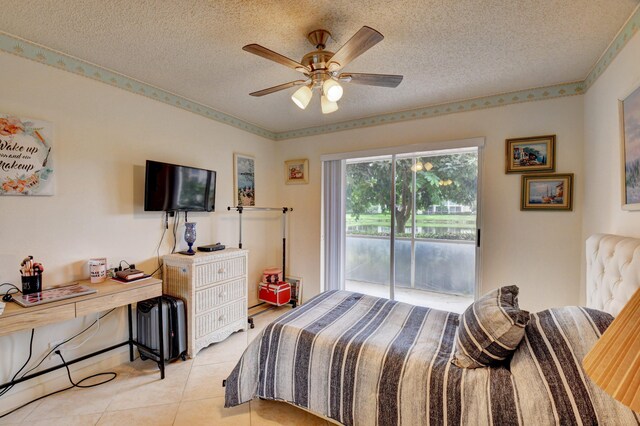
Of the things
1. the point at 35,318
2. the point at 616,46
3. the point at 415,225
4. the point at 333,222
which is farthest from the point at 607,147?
the point at 35,318

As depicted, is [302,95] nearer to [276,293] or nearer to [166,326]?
[166,326]

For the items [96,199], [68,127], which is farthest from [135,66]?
[96,199]

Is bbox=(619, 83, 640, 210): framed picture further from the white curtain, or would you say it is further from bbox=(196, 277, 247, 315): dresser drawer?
bbox=(196, 277, 247, 315): dresser drawer

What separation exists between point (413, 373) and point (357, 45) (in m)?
1.72

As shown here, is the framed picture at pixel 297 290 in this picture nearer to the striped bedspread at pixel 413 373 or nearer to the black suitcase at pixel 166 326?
the black suitcase at pixel 166 326

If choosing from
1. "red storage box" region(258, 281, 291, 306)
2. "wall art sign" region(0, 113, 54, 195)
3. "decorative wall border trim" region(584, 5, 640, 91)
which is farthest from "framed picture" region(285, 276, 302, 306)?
"decorative wall border trim" region(584, 5, 640, 91)

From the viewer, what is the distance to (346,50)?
4.98ft

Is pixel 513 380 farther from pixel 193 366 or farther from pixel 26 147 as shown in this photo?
pixel 26 147

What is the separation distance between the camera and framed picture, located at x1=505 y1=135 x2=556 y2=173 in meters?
2.51

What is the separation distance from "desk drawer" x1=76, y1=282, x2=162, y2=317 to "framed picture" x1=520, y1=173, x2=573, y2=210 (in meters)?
3.32

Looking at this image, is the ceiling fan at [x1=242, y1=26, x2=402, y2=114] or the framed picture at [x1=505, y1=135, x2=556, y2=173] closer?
the ceiling fan at [x1=242, y1=26, x2=402, y2=114]

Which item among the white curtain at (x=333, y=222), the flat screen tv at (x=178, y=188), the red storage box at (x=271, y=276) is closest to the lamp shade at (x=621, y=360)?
the flat screen tv at (x=178, y=188)

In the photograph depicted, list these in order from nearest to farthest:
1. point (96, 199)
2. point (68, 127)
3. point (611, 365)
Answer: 1. point (611, 365)
2. point (68, 127)
3. point (96, 199)

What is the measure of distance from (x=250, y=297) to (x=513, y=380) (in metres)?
3.12
